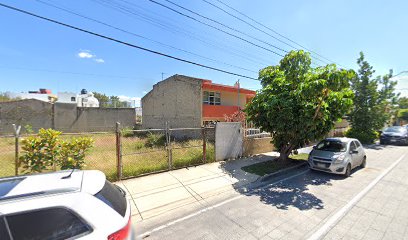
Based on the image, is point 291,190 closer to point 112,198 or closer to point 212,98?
point 112,198

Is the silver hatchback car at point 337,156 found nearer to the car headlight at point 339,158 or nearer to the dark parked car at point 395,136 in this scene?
the car headlight at point 339,158

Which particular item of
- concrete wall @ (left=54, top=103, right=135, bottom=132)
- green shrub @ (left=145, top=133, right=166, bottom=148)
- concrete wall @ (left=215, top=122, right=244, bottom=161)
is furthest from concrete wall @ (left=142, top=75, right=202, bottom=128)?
concrete wall @ (left=215, top=122, right=244, bottom=161)

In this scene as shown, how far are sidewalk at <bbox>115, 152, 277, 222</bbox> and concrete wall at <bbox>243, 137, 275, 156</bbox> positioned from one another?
210cm

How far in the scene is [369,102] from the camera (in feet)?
54.5

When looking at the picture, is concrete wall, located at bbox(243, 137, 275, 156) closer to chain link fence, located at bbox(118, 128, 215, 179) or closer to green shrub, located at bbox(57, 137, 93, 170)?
chain link fence, located at bbox(118, 128, 215, 179)

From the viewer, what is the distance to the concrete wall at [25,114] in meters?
19.9

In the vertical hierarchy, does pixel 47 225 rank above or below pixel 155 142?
above

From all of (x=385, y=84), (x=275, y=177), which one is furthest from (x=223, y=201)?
(x=385, y=84)

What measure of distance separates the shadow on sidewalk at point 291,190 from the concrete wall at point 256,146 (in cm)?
233

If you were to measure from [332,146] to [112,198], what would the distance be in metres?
8.72

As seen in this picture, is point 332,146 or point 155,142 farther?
point 155,142

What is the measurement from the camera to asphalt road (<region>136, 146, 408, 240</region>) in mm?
3855

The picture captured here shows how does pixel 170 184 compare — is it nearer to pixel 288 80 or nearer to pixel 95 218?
pixel 95 218

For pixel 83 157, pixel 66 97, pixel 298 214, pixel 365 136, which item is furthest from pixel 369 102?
pixel 66 97
